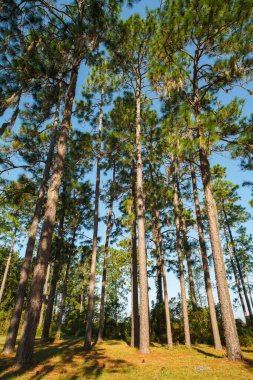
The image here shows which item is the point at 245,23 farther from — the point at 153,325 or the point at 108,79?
the point at 153,325

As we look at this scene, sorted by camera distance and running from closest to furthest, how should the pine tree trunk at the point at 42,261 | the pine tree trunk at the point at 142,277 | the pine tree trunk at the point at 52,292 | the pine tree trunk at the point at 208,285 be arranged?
the pine tree trunk at the point at 42,261 < the pine tree trunk at the point at 142,277 < the pine tree trunk at the point at 208,285 < the pine tree trunk at the point at 52,292

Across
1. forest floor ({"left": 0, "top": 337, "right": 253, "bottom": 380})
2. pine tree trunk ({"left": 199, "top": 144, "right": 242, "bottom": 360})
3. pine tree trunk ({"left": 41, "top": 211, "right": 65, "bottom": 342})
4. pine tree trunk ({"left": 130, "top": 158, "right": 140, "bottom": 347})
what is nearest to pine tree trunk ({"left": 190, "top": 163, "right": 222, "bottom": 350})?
pine tree trunk ({"left": 130, "top": 158, "right": 140, "bottom": 347})

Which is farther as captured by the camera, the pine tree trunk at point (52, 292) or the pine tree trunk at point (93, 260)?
the pine tree trunk at point (52, 292)

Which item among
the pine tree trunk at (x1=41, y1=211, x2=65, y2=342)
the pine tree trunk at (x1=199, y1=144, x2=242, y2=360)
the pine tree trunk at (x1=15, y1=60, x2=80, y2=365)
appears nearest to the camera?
the pine tree trunk at (x1=15, y1=60, x2=80, y2=365)

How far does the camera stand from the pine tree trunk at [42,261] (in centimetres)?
561

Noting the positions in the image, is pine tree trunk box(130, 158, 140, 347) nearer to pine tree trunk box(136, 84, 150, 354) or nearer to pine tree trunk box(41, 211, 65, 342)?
pine tree trunk box(136, 84, 150, 354)

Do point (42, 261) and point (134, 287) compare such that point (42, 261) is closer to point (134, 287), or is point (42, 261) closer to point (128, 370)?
point (128, 370)

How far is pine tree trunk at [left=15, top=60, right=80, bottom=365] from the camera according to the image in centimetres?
561

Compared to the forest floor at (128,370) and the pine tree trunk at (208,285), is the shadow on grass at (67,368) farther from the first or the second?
the pine tree trunk at (208,285)

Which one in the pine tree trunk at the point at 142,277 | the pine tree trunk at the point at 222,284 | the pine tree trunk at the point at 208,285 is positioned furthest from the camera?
the pine tree trunk at the point at 208,285

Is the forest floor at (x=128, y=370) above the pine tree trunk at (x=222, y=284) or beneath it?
beneath

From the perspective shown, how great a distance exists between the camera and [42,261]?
620 centimetres

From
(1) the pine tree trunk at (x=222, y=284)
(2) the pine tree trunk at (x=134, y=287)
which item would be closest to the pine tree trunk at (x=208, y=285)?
(2) the pine tree trunk at (x=134, y=287)

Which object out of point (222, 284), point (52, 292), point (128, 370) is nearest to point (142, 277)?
Result: point (222, 284)
